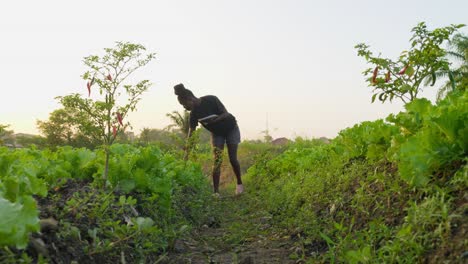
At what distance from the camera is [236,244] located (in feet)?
16.2

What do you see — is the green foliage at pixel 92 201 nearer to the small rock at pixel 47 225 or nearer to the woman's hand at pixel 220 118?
the small rock at pixel 47 225

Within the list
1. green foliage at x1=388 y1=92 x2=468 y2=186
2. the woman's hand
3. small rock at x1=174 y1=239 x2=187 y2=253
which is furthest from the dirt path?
the woman's hand

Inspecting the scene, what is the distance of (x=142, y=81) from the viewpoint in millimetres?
4504

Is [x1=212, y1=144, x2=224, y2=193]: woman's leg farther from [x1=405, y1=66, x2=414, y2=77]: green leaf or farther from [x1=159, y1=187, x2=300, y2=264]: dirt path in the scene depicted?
[x1=405, y1=66, x2=414, y2=77]: green leaf

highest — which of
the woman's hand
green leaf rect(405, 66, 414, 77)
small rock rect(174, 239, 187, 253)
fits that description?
green leaf rect(405, 66, 414, 77)

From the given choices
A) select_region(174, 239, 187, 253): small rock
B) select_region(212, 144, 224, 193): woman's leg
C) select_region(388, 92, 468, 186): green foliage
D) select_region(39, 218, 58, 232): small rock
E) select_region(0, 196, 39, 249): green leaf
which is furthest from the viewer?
select_region(212, 144, 224, 193): woman's leg

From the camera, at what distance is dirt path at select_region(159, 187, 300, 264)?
166 inches

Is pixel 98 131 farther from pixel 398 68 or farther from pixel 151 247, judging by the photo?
pixel 398 68

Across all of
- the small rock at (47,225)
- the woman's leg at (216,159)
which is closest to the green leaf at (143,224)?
the small rock at (47,225)

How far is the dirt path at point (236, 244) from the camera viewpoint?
4.22 metres

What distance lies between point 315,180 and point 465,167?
310cm

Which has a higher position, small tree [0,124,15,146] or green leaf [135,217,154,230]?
small tree [0,124,15,146]

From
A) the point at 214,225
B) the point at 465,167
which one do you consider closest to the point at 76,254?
the point at 465,167

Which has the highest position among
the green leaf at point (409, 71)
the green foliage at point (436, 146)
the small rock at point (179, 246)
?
the green leaf at point (409, 71)
